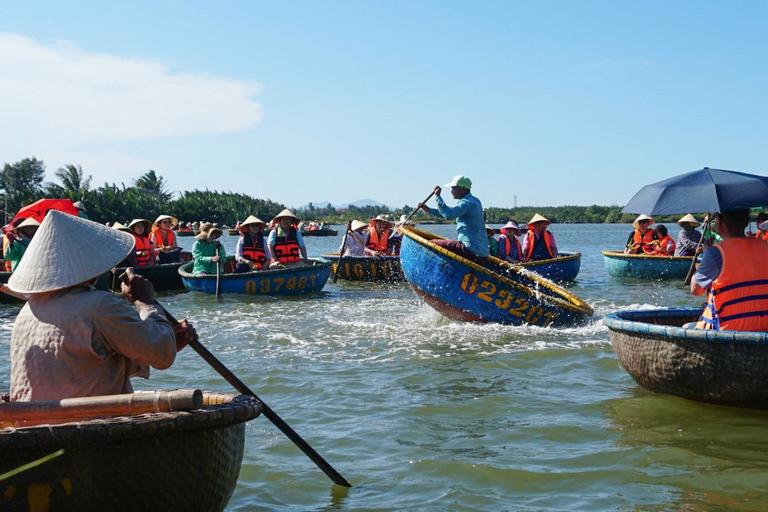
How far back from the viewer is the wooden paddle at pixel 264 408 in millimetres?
3949

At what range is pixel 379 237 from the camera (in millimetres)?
18688

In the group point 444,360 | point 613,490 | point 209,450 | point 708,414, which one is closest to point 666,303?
point 444,360

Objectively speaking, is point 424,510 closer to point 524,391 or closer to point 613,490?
point 613,490

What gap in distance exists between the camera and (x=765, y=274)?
562 centimetres

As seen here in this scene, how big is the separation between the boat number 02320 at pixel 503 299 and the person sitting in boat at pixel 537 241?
6636 millimetres

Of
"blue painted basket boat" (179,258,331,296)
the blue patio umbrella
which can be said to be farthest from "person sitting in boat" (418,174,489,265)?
"blue painted basket boat" (179,258,331,296)

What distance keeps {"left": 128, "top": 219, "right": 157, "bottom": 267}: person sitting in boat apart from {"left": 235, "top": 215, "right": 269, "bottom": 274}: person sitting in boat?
1.93 metres

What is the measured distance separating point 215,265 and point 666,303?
7916 millimetres

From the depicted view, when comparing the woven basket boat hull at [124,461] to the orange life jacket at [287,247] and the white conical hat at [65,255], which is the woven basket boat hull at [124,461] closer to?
the white conical hat at [65,255]

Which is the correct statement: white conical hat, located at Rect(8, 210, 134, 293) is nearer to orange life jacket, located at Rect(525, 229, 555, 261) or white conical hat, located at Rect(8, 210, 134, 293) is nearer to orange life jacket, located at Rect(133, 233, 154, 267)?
orange life jacket, located at Rect(133, 233, 154, 267)

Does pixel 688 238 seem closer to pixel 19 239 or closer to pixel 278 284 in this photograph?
pixel 278 284

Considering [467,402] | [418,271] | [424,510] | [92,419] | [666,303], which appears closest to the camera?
[92,419]

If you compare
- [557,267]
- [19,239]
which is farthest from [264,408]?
[557,267]

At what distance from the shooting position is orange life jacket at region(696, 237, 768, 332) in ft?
18.5
